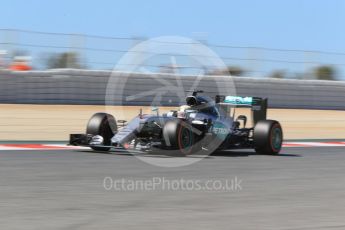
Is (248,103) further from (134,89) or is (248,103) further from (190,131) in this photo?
(134,89)

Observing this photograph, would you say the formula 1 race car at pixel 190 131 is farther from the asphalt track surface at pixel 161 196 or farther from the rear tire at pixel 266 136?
the asphalt track surface at pixel 161 196

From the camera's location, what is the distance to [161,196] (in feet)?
24.2

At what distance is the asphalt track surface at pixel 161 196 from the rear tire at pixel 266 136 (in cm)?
101

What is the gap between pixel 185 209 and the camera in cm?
661

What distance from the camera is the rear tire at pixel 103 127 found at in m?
11.9

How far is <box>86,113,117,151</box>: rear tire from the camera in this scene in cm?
1185

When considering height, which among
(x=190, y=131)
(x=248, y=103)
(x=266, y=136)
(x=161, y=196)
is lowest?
(x=161, y=196)

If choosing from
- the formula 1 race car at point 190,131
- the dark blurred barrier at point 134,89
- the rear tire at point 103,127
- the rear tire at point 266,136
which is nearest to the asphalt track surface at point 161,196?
the formula 1 race car at point 190,131

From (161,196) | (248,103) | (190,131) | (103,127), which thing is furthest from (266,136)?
(161,196)

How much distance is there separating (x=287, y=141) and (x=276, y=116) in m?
7.02

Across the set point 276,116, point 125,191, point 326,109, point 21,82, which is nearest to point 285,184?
point 125,191

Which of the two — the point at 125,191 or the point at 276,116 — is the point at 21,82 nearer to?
the point at 276,116

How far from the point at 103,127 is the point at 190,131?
1.60 meters

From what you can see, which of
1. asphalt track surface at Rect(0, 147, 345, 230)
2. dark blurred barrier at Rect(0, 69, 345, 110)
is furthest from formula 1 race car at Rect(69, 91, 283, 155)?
dark blurred barrier at Rect(0, 69, 345, 110)
